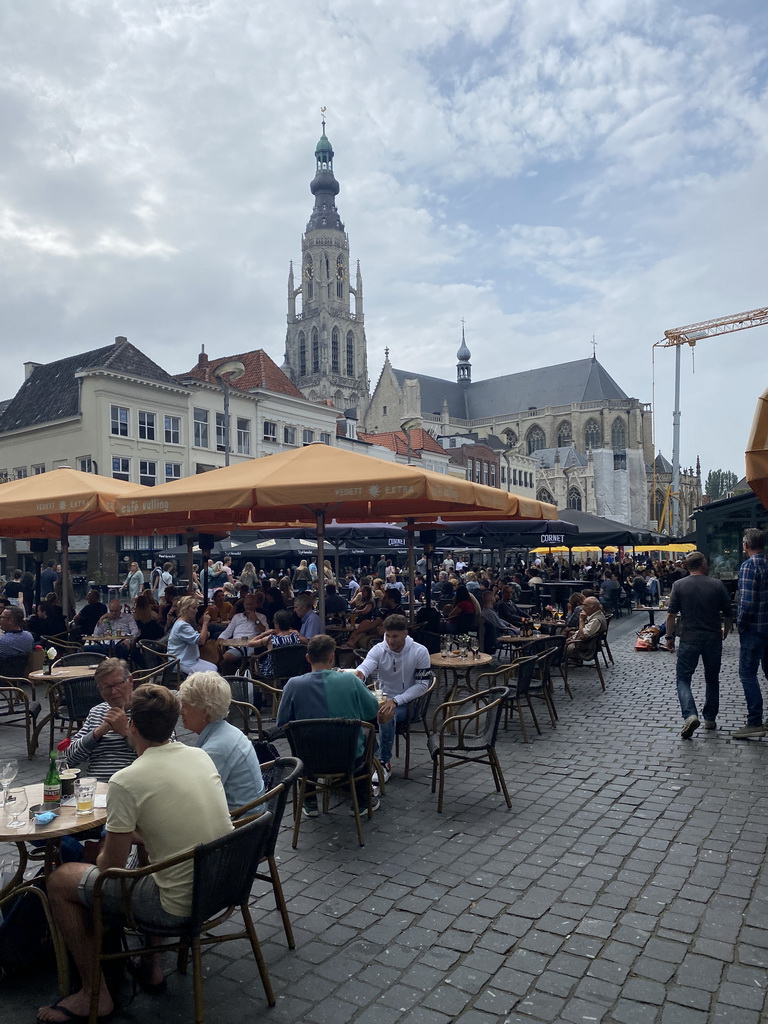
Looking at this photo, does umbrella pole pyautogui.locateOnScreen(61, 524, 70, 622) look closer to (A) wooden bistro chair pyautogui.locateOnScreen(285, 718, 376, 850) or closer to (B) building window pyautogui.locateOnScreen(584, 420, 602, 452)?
(A) wooden bistro chair pyautogui.locateOnScreen(285, 718, 376, 850)

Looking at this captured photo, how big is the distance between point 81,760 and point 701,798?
4410 millimetres

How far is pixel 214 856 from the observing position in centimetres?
282

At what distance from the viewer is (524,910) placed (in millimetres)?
3795

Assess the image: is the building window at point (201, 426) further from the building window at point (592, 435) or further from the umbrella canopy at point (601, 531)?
the building window at point (592, 435)

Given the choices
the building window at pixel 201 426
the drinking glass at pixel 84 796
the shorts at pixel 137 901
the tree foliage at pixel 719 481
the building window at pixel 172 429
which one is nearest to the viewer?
the shorts at pixel 137 901

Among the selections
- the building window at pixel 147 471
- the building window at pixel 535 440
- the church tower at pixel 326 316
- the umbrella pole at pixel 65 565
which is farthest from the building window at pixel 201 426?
the building window at pixel 535 440

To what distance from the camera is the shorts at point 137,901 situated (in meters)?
2.88

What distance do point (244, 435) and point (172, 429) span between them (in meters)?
→ 5.13

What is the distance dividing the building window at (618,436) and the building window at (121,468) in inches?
2665

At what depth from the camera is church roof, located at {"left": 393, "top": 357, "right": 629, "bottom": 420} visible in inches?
3696

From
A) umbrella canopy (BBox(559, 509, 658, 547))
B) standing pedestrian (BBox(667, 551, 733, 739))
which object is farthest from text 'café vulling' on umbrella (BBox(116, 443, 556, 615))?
umbrella canopy (BBox(559, 509, 658, 547))

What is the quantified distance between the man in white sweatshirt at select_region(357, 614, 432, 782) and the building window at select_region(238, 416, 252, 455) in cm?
3560

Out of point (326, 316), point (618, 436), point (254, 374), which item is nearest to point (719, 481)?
point (618, 436)

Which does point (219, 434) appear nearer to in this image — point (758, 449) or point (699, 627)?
point (699, 627)
